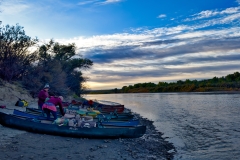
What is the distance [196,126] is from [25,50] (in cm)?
1979

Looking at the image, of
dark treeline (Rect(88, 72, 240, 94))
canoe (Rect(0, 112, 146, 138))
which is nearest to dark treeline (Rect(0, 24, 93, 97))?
canoe (Rect(0, 112, 146, 138))

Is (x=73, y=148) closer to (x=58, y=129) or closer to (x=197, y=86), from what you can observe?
(x=58, y=129)

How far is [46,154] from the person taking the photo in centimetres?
898

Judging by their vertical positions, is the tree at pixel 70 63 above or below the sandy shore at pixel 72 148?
above

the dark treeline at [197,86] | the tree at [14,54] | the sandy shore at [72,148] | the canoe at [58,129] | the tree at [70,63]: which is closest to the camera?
the sandy shore at [72,148]

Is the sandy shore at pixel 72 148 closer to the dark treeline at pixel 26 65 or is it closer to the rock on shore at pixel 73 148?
the rock on shore at pixel 73 148

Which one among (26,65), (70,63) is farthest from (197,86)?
(26,65)

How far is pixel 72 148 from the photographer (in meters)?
10.2

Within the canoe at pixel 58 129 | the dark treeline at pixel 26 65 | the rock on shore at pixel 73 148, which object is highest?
the dark treeline at pixel 26 65

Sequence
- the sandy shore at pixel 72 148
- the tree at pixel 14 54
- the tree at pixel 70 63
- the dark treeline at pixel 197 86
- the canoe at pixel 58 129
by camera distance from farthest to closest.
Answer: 1. the dark treeline at pixel 197 86
2. the tree at pixel 70 63
3. the tree at pixel 14 54
4. the canoe at pixel 58 129
5. the sandy shore at pixel 72 148

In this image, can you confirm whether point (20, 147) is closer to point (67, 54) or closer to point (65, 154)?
point (65, 154)

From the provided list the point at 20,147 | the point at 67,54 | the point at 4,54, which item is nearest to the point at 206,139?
the point at 20,147

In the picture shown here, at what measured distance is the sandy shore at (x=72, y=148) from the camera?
29.3 feet

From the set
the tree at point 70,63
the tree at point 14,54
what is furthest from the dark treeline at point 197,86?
the tree at point 14,54
